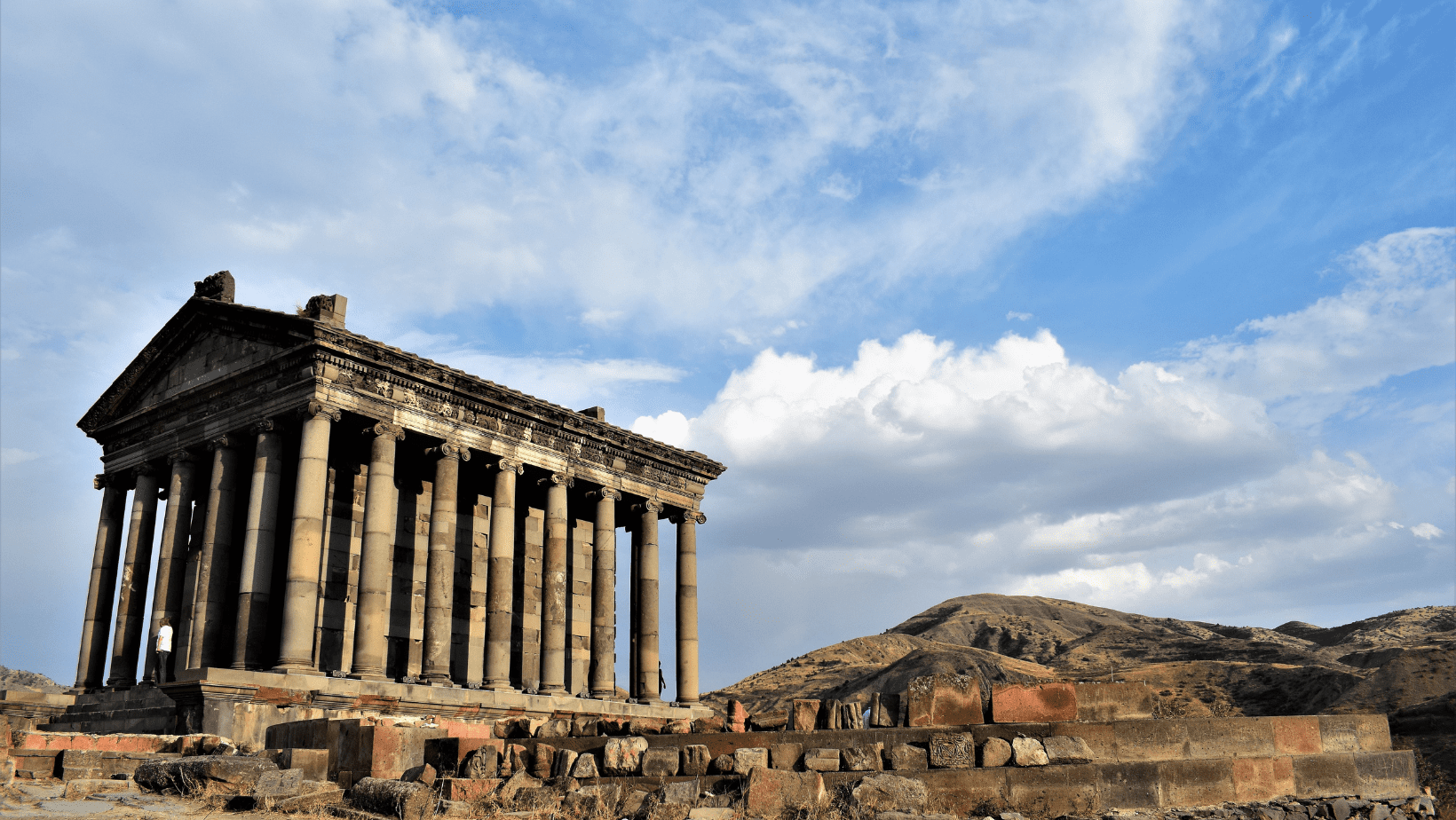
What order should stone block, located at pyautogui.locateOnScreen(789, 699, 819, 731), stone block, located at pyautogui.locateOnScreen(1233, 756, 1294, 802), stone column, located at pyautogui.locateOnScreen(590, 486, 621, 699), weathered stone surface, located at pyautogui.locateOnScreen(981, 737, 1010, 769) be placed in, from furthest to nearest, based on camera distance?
1. stone column, located at pyautogui.locateOnScreen(590, 486, 621, 699)
2. stone block, located at pyautogui.locateOnScreen(789, 699, 819, 731)
3. stone block, located at pyautogui.locateOnScreen(1233, 756, 1294, 802)
4. weathered stone surface, located at pyautogui.locateOnScreen(981, 737, 1010, 769)

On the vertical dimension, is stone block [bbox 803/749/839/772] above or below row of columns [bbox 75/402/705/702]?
below

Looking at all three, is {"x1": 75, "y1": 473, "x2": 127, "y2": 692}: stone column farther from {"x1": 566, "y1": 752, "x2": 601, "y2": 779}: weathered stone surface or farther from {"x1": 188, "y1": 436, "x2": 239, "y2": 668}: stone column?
{"x1": 566, "y1": 752, "x2": 601, "y2": 779}: weathered stone surface

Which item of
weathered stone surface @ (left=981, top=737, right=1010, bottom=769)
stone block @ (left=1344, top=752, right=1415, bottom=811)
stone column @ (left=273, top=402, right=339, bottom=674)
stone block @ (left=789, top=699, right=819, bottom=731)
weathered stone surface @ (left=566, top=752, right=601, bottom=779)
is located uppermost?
stone column @ (left=273, top=402, right=339, bottom=674)

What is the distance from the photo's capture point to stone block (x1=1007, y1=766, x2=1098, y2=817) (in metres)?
11.3

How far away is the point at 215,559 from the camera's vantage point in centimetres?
2416

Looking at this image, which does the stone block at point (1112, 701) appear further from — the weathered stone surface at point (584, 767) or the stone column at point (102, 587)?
the stone column at point (102, 587)

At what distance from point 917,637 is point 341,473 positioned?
57492 mm

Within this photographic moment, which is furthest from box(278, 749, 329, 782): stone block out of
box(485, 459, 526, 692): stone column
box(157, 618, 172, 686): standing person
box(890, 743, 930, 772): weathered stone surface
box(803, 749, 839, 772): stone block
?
box(485, 459, 526, 692): stone column

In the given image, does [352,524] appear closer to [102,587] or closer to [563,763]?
[102,587]

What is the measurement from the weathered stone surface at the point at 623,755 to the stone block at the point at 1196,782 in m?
5.94

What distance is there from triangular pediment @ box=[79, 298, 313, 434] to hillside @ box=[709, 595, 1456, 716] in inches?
1120

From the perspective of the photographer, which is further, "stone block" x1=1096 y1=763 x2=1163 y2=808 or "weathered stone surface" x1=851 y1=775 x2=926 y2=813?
"stone block" x1=1096 y1=763 x2=1163 y2=808

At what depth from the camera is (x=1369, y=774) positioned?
1348 cm

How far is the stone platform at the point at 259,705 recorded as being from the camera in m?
19.7
